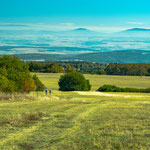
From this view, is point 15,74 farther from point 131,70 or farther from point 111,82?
point 131,70

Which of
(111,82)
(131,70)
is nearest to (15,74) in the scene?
(111,82)

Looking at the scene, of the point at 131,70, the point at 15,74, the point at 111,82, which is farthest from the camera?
the point at 131,70

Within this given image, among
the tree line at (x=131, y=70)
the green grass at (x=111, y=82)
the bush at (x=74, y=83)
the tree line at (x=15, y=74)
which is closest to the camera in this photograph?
the tree line at (x=15, y=74)

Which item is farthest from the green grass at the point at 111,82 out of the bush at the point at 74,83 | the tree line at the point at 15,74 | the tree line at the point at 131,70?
the tree line at the point at 15,74

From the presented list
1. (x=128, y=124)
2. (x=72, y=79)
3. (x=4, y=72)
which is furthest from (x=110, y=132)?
(x=72, y=79)

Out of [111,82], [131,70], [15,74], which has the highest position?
[131,70]

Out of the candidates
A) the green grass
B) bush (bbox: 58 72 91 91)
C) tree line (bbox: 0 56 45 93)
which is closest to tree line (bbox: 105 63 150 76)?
the green grass

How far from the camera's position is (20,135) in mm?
8867

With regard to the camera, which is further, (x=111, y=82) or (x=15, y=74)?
(x=111, y=82)

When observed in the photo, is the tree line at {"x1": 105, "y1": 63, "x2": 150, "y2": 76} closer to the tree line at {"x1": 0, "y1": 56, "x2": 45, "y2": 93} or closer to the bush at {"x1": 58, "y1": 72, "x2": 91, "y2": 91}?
the bush at {"x1": 58, "y1": 72, "x2": 91, "y2": 91}

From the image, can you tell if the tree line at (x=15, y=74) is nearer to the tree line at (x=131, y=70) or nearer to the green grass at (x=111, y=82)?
the green grass at (x=111, y=82)

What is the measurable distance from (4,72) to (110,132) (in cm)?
3998

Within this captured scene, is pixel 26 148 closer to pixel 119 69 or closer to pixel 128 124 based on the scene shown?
pixel 128 124

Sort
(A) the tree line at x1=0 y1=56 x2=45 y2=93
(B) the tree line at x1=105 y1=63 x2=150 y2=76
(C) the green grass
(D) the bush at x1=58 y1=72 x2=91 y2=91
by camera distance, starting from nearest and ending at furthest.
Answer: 1. (A) the tree line at x1=0 y1=56 x2=45 y2=93
2. (D) the bush at x1=58 y1=72 x2=91 y2=91
3. (C) the green grass
4. (B) the tree line at x1=105 y1=63 x2=150 y2=76
